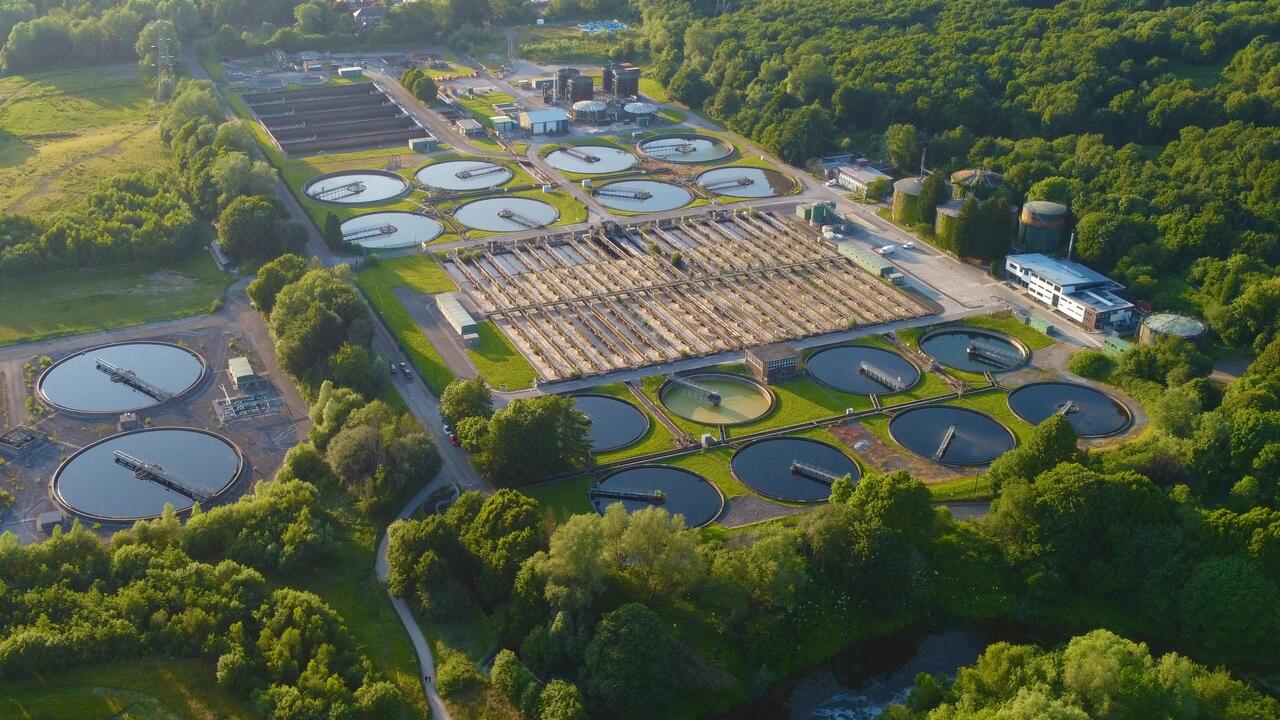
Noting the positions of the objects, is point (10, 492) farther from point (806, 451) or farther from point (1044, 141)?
point (1044, 141)

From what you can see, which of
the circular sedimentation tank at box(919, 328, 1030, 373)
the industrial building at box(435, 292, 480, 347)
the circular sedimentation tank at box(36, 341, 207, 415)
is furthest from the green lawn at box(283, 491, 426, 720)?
the circular sedimentation tank at box(919, 328, 1030, 373)

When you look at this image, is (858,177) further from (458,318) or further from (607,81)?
(458,318)

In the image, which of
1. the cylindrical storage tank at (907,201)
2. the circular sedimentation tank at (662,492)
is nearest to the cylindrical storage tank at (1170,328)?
the cylindrical storage tank at (907,201)

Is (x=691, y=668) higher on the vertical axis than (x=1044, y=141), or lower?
lower

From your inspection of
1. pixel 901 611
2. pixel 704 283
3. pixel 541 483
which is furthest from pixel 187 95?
pixel 901 611

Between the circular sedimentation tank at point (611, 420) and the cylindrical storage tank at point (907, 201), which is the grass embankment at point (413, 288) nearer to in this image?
the circular sedimentation tank at point (611, 420)

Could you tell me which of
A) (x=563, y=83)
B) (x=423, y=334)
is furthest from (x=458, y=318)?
(x=563, y=83)

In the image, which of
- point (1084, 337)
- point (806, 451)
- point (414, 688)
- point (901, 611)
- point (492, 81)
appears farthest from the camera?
point (492, 81)
